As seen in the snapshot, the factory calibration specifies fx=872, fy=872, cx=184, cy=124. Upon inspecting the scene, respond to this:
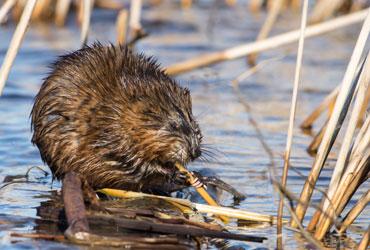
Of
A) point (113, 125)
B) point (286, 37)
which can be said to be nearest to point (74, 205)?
point (113, 125)

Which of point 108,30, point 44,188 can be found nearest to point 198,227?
point 44,188

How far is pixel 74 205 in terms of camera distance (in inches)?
163

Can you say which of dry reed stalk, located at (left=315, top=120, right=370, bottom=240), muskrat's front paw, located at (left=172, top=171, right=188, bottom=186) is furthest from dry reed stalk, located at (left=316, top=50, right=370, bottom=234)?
muskrat's front paw, located at (left=172, top=171, right=188, bottom=186)

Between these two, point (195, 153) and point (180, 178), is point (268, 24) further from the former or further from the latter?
point (195, 153)

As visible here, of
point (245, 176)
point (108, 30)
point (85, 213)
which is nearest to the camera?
point (85, 213)

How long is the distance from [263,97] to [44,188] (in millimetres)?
3719

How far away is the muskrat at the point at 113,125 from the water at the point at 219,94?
386 millimetres

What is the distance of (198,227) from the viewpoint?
160 inches

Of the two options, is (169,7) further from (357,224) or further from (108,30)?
(357,224)

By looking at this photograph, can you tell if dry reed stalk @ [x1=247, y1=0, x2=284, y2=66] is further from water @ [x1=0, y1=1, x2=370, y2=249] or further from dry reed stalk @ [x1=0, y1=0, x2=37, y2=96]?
dry reed stalk @ [x1=0, y1=0, x2=37, y2=96]

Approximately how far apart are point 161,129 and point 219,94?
3.92 m

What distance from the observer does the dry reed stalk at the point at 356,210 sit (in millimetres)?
4156

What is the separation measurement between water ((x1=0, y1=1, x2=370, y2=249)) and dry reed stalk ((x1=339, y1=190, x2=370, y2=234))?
19 cm

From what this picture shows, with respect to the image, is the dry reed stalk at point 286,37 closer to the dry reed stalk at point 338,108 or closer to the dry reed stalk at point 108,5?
the dry reed stalk at point 338,108
